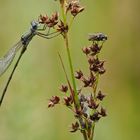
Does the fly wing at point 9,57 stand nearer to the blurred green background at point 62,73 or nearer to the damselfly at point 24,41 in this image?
the damselfly at point 24,41

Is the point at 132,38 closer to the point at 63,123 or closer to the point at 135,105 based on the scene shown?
the point at 135,105

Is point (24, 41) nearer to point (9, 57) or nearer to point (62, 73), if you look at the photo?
point (9, 57)

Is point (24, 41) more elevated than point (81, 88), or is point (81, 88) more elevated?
point (24, 41)

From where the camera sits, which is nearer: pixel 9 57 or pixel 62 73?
pixel 9 57

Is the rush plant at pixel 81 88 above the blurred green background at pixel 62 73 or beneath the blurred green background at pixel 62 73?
beneath

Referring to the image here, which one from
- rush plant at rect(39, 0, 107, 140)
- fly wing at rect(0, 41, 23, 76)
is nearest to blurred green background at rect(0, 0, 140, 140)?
fly wing at rect(0, 41, 23, 76)

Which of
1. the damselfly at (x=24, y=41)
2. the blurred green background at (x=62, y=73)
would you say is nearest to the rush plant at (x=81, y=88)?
the damselfly at (x=24, y=41)

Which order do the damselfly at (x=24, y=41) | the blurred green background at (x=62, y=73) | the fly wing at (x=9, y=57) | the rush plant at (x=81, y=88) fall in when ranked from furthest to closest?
1. the blurred green background at (x=62, y=73)
2. the fly wing at (x=9, y=57)
3. the damselfly at (x=24, y=41)
4. the rush plant at (x=81, y=88)

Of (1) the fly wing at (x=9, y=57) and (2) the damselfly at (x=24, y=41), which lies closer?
(2) the damselfly at (x=24, y=41)

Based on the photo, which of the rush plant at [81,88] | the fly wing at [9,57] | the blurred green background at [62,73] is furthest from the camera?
the blurred green background at [62,73]

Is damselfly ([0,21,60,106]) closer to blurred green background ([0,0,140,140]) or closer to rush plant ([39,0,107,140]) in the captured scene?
blurred green background ([0,0,140,140])

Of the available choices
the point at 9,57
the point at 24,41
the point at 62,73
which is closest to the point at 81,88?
the point at 24,41
